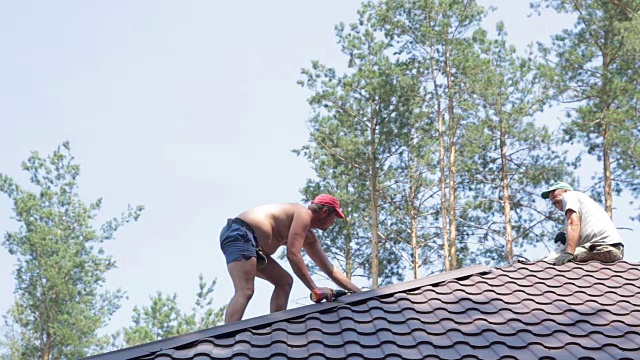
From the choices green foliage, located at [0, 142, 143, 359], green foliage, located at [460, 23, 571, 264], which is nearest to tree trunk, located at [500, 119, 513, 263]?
green foliage, located at [460, 23, 571, 264]

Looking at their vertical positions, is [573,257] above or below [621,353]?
above

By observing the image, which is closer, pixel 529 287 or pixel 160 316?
pixel 529 287

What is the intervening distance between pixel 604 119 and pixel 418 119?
5345mm

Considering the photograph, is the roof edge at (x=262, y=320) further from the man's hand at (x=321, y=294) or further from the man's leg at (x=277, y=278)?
the man's leg at (x=277, y=278)

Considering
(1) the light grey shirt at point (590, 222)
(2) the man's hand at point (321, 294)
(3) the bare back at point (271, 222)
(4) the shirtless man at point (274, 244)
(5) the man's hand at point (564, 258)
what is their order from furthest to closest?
(1) the light grey shirt at point (590, 222) < (5) the man's hand at point (564, 258) < (3) the bare back at point (271, 222) < (4) the shirtless man at point (274, 244) < (2) the man's hand at point (321, 294)

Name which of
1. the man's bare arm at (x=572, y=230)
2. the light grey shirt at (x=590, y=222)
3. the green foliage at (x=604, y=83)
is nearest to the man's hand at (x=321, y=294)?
the man's bare arm at (x=572, y=230)

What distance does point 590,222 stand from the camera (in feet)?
25.5

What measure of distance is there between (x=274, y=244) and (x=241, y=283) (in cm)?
45

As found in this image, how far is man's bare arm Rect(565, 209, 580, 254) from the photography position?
7.64m

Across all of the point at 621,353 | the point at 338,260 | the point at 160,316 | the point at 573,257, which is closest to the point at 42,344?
the point at 160,316

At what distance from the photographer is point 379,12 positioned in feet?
89.9

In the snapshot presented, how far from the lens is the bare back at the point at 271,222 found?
22.2 ft

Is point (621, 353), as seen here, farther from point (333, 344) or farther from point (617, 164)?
point (617, 164)

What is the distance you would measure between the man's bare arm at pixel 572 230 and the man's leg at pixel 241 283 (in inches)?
103
